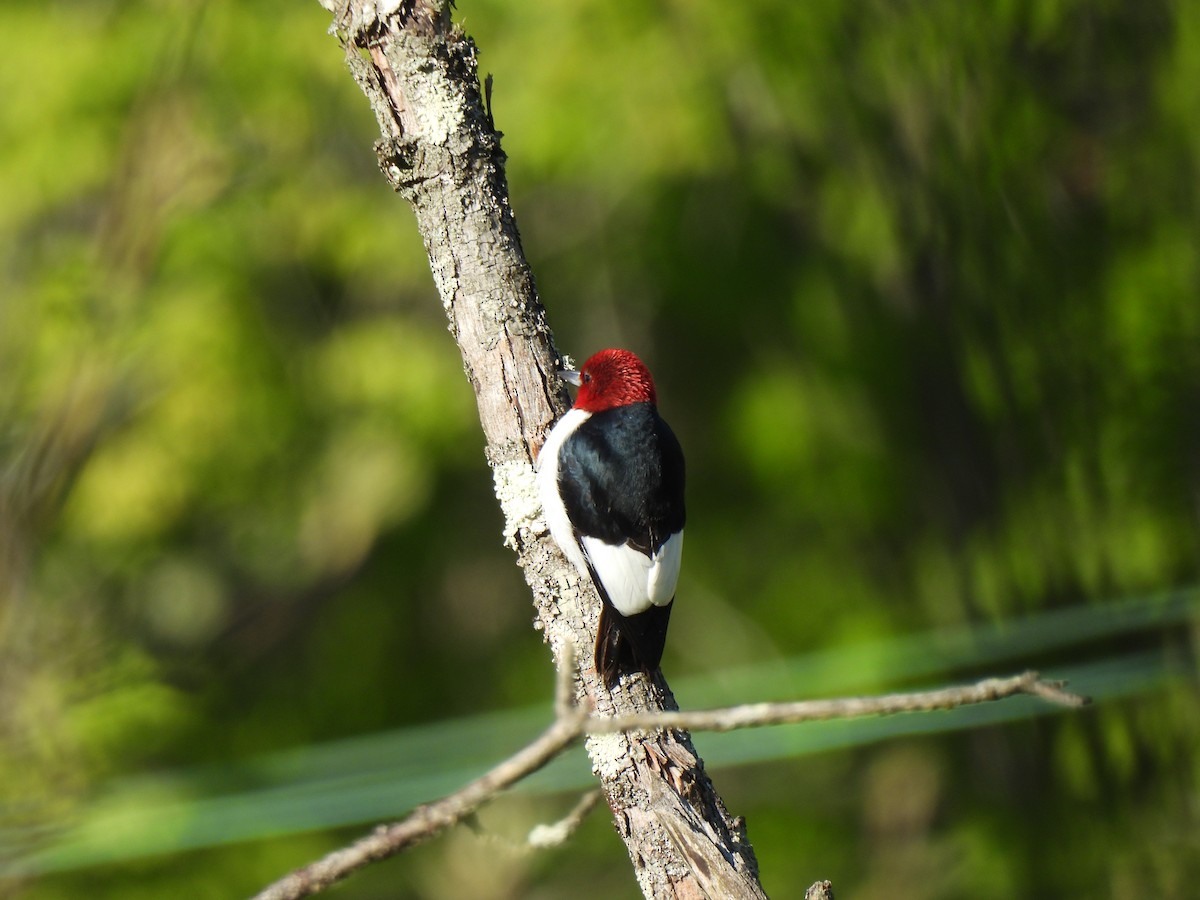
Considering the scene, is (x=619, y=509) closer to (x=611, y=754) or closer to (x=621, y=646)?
(x=621, y=646)

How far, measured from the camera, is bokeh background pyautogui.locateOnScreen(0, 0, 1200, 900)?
12.9ft

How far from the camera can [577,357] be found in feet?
15.4

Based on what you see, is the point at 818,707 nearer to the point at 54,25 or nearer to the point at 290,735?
the point at 290,735

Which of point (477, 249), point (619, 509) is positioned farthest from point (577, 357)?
point (477, 249)

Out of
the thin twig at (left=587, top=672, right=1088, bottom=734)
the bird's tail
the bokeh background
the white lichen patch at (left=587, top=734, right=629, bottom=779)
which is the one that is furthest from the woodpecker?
the bokeh background

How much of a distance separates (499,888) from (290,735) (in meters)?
1.12

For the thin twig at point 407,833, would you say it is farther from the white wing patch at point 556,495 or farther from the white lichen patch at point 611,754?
the white wing patch at point 556,495

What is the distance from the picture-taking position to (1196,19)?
4016 mm

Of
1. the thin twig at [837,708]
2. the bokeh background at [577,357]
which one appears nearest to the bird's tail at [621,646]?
the thin twig at [837,708]

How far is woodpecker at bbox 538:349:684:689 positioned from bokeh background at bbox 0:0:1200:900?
2.11 metres

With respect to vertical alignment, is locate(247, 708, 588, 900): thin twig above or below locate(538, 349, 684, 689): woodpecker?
below

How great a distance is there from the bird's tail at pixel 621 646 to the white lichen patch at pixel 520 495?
0.59ft

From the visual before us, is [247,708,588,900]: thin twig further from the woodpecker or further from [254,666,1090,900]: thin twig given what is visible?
the woodpecker

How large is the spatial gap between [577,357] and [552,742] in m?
3.86
